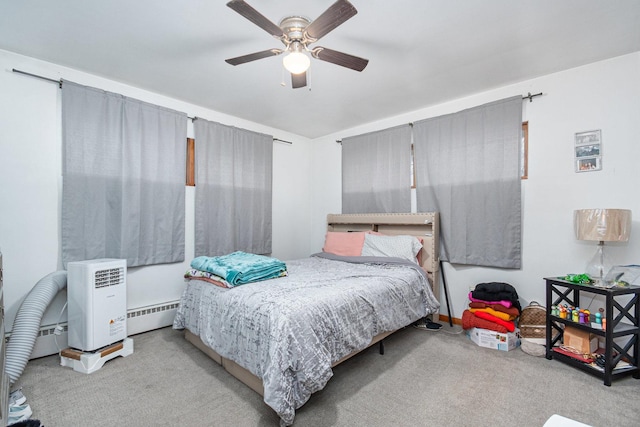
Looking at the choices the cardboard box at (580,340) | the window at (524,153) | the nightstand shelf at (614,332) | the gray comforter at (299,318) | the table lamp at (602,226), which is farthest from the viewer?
the window at (524,153)

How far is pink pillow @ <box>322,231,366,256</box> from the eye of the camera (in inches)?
142

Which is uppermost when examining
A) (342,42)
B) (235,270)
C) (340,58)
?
(342,42)

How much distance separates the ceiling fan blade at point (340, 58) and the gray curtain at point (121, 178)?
2086mm

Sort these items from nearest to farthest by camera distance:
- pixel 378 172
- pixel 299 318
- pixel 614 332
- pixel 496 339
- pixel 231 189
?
1. pixel 299 318
2. pixel 614 332
3. pixel 496 339
4. pixel 231 189
5. pixel 378 172

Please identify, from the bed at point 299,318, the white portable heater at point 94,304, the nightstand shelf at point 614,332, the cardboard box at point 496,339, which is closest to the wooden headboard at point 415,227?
the bed at point 299,318

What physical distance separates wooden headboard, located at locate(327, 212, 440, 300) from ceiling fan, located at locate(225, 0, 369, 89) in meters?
1.97

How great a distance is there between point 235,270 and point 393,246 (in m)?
1.83

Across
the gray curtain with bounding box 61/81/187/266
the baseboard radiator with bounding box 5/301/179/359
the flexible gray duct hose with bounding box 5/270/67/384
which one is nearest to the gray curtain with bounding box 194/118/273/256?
the gray curtain with bounding box 61/81/187/266

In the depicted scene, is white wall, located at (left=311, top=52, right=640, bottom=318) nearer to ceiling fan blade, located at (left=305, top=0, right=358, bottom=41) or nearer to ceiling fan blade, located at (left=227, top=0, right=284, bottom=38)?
ceiling fan blade, located at (left=305, top=0, right=358, bottom=41)

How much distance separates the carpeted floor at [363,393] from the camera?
1701mm

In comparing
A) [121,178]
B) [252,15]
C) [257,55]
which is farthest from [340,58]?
[121,178]

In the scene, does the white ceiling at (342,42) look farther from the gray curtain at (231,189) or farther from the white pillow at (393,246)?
the white pillow at (393,246)

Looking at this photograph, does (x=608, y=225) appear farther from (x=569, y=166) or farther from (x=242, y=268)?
(x=242, y=268)

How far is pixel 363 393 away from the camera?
6.40 ft
